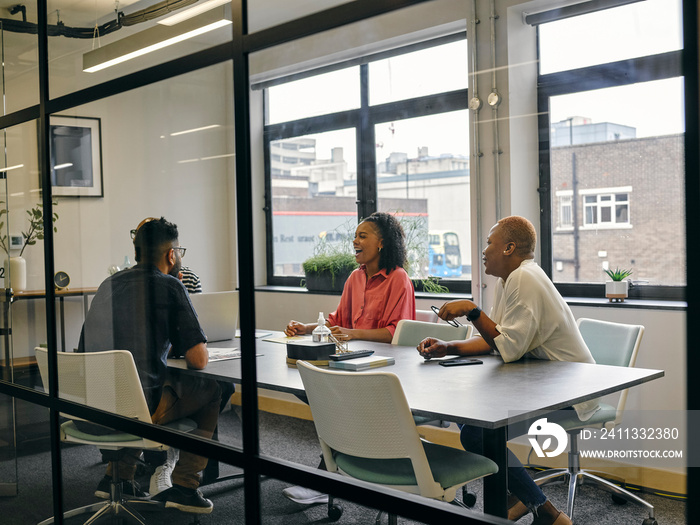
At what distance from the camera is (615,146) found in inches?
53.4

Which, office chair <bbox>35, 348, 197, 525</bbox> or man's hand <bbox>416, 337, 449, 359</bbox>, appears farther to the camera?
man's hand <bbox>416, 337, 449, 359</bbox>

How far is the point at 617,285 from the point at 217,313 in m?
1.09

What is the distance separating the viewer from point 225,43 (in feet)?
5.80

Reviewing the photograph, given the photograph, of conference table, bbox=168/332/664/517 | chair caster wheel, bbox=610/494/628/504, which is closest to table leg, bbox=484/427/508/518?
conference table, bbox=168/332/664/517

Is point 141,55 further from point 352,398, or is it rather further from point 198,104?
point 352,398

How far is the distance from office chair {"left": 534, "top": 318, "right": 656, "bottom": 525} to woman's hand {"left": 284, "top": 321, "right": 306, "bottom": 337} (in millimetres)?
751

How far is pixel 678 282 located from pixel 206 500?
4.78ft

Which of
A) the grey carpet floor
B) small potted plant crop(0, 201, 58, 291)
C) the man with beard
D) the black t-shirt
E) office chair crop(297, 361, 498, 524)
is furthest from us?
small potted plant crop(0, 201, 58, 291)

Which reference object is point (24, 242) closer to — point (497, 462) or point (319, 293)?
point (319, 293)

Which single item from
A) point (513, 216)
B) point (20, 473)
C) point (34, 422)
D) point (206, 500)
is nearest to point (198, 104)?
point (513, 216)

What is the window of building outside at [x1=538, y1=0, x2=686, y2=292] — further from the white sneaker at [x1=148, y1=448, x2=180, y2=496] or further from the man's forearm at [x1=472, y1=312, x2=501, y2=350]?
the white sneaker at [x1=148, y1=448, x2=180, y2=496]

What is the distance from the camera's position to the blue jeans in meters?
1.83

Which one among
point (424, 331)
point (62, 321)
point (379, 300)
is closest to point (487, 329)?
point (424, 331)

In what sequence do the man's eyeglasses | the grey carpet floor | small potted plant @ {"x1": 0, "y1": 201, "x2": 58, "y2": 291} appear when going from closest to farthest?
the grey carpet floor < the man's eyeglasses < small potted plant @ {"x1": 0, "y1": 201, "x2": 58, "y2": 291}
